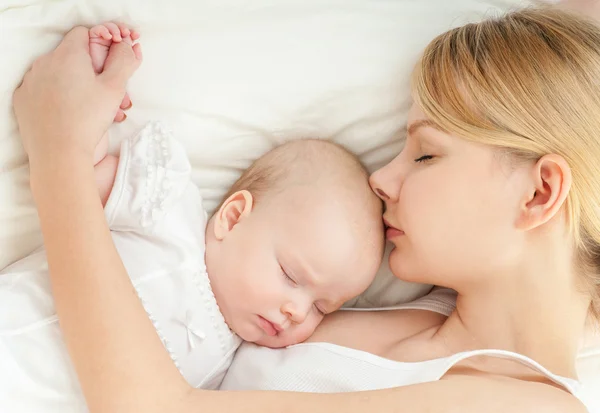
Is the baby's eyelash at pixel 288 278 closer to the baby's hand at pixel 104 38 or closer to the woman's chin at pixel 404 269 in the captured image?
the woman's chin at pixel 404 269

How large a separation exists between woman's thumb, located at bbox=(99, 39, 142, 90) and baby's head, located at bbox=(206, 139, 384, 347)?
0.31 m

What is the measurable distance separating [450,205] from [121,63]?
0.67 m

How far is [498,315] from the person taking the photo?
4.27 ft

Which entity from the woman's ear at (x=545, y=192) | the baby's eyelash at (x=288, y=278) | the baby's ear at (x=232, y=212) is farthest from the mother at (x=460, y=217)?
the baby's ear at (x=232, y=212)

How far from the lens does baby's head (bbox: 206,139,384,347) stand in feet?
4.32

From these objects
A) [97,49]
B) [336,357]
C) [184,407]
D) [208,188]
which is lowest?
[336,357]

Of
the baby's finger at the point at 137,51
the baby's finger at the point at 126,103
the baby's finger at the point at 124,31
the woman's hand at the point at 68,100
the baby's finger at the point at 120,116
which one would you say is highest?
the baby's finger at the point at 124,31

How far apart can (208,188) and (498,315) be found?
2.12 ft

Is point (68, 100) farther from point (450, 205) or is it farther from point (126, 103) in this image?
point (450, 205)

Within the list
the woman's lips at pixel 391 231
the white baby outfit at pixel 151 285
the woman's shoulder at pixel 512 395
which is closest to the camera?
the woman's shoulder at pixel 512 395

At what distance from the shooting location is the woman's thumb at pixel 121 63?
1.27 meters

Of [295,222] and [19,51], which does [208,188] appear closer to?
[295,222]

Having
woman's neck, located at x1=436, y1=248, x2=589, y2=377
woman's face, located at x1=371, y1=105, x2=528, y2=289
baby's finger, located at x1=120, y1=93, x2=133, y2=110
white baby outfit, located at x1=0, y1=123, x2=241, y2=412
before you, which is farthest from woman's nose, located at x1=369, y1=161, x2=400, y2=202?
baby's finger, located at x1=120, y1=93, x2=133, y2=110

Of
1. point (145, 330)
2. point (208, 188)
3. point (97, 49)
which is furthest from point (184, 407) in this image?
point (97, 49)
